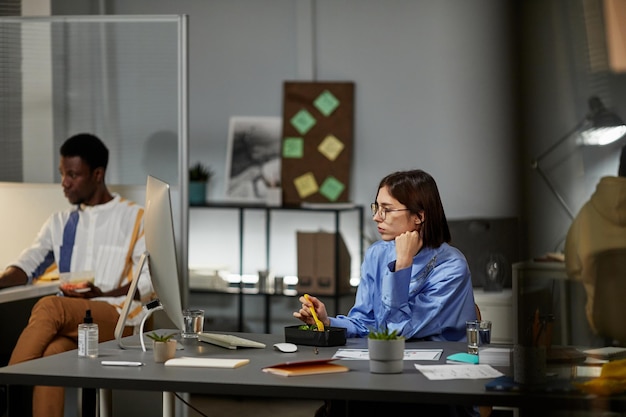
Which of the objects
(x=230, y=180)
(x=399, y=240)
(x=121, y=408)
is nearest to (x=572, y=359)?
(x=399, y=240)

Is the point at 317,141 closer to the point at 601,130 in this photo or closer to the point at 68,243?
the point at 68,243

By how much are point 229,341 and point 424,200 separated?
28.9 inches

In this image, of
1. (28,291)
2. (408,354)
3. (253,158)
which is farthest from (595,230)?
(253,158)

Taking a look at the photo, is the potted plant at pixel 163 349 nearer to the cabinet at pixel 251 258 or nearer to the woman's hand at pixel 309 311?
the woman's hand at pixel 309 311

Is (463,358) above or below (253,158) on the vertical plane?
below

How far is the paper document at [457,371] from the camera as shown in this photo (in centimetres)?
189

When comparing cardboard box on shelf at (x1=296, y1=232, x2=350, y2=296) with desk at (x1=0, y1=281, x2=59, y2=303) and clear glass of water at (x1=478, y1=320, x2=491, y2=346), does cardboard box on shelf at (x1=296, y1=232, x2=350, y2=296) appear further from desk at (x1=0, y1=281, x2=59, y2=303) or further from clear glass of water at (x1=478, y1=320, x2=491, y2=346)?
clear glass of water at (x1=478, y1=320, x2=491, y2=346)

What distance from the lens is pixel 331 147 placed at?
516 cm

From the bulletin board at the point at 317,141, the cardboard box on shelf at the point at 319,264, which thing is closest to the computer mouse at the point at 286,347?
the cardboard box on shelf at the point at 319,264

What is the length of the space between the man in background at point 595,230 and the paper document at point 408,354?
1.95 meters

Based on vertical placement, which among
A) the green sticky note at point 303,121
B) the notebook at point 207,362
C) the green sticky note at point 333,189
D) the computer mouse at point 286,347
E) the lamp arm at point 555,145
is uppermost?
the green sticky note at point 303,121

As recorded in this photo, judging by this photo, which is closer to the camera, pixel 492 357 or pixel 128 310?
pixel 492 357

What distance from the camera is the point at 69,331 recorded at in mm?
3355

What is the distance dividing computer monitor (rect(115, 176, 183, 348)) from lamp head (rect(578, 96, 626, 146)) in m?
2.05
